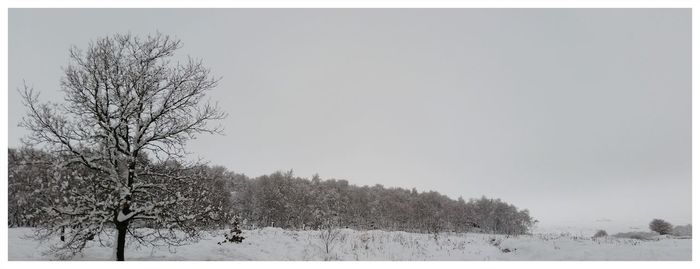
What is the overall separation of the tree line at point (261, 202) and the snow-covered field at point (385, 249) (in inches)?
47.5

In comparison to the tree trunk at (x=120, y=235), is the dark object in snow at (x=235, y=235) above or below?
below

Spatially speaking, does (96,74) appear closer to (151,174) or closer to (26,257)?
(151,174)

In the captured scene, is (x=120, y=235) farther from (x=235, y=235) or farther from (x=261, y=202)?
(x=261, y=202)

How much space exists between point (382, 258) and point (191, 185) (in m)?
7.37

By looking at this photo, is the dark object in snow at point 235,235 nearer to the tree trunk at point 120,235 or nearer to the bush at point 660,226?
the tree trunk at point 120,235

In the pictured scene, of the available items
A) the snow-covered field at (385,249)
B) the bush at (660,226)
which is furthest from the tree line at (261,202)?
the bush at (660,226)

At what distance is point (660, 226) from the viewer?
3203cm

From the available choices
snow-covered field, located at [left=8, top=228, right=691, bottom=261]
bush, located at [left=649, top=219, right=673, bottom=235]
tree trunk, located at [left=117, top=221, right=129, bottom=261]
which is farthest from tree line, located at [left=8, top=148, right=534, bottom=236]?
bush, located at [left=649, top=219, right=673, bottom=235]

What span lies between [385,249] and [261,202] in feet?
180

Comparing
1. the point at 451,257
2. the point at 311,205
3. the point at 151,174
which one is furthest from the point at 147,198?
the point at 311,205

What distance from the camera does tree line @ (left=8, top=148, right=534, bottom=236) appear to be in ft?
38.8

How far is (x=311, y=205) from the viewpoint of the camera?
73.8m

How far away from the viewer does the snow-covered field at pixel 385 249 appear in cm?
1313

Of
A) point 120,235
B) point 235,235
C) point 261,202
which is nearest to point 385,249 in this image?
point 235,235
